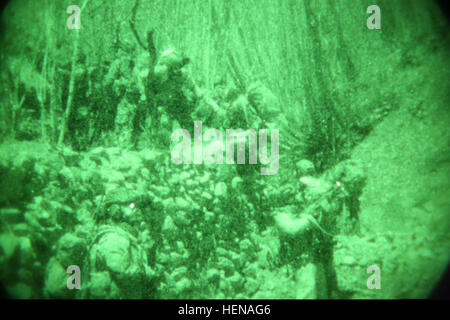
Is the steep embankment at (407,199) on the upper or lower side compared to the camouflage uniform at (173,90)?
lower

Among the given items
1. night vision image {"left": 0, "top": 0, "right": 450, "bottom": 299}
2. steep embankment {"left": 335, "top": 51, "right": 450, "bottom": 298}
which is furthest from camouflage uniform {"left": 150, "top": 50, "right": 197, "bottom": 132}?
steep embankment {"left": 335, "top": 51, "right": 450, "bottom": 298}

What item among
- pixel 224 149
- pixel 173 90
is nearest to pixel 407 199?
pixel 224 149

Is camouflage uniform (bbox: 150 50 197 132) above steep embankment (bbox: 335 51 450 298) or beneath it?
above

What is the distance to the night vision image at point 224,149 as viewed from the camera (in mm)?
726

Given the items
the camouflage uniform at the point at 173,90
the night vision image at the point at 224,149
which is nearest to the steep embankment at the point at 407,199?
the night vision image at the point at 224,149

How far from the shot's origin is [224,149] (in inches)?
32.9

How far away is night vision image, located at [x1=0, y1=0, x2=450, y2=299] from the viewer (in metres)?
0.73

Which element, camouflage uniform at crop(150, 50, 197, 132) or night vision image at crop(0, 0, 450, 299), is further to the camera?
camouflage uniform at crop(150, 50, 197, 132)

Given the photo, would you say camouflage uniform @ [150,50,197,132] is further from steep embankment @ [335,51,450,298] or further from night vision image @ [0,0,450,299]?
steep embankment @ [335,51,450,298]

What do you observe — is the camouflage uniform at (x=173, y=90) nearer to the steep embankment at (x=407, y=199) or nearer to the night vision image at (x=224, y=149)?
the night vision image at (x=224, y=149)

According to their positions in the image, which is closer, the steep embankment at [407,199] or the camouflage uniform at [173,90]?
the steep embankment at [407,199]
